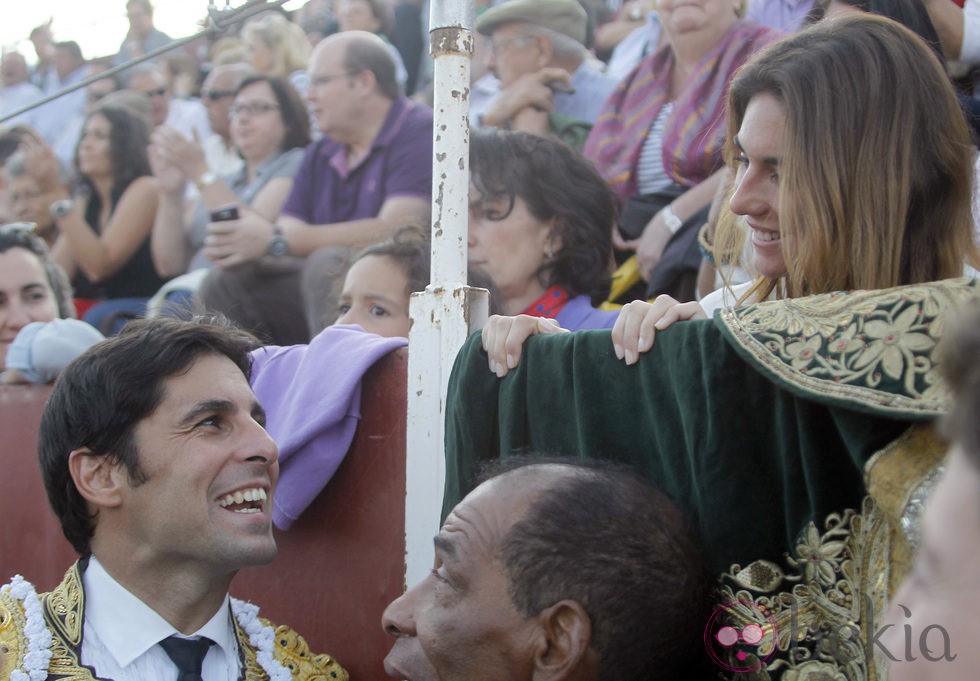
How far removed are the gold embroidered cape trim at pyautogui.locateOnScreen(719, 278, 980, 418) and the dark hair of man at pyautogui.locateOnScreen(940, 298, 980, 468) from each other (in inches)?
17.2

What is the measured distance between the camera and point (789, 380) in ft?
5.09

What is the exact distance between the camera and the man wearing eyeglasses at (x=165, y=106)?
6.57 meters

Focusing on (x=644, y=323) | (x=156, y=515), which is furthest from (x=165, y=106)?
(x=644, y=323)

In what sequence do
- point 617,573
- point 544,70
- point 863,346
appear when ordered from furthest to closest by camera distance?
point 544,70, point 617,573, point 863,346

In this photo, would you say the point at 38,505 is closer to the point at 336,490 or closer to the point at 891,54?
the point at 336,490

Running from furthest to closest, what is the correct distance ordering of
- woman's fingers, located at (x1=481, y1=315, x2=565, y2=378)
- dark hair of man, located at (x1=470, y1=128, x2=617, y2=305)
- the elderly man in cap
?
the elderly man in cap, dark hair of man, located at (x1=470, y1=128, x2=617, y2=305), woman's fingers, located at (x1=481, y1=315, x2=565, y2=378)

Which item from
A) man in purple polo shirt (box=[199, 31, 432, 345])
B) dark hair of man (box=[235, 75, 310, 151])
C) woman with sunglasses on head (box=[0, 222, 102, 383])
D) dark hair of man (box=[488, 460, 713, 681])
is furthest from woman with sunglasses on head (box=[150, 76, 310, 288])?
dark hair of man (box=[488, 460, 713, 681])

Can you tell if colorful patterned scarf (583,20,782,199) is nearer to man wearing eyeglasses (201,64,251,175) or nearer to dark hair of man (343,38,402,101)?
dark hair of man (343,38,402,101)

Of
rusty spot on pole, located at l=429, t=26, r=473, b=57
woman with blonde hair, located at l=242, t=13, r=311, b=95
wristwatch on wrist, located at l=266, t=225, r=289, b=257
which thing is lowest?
wristwatch on wrist, located at l=266, t=225, r=289, b=257

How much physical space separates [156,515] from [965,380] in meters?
1.79

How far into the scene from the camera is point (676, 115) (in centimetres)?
371

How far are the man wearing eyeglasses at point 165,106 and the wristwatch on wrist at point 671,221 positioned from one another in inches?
138

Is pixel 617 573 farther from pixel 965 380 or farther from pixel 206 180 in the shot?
pixel 206 180

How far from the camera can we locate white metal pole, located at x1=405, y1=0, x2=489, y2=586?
2275mm
